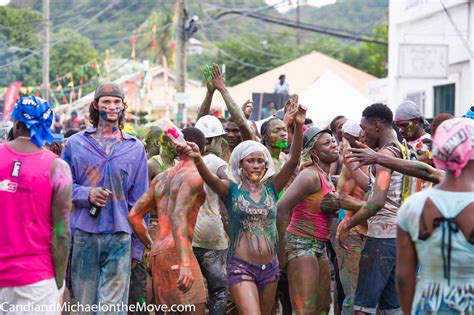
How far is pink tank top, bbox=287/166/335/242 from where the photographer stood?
8.62m

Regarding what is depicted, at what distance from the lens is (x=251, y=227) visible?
8.00 m

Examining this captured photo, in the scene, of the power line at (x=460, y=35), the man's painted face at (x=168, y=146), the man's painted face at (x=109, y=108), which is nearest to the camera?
the man's painted face at (x=109, y=108)

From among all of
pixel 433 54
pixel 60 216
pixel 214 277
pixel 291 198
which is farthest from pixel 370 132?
pixel 433 54

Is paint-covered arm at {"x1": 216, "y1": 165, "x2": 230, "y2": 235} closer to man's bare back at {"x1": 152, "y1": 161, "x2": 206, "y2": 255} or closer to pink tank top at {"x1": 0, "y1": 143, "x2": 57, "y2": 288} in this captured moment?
man's bare back at {"x1": 152, "y1": 161, "x2": 206, "y2": 255}

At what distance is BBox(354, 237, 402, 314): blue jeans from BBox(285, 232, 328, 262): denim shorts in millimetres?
401

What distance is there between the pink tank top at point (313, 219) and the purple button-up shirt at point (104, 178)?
4.88 ft

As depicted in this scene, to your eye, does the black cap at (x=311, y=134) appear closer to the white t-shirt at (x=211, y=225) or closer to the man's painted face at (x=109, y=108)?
the white t-shirt at (x=211, y=225)

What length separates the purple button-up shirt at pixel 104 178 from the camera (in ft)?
25.9

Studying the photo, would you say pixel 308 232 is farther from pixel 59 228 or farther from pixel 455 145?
pixel 455 145

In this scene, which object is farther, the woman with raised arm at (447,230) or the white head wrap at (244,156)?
the white head wrap at (244,156)

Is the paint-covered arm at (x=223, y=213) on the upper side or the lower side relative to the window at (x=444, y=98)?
lower

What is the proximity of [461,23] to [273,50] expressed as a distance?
172 ft

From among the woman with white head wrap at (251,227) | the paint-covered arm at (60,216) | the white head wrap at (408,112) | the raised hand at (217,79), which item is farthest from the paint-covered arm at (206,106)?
the paint-covered arm at (60,216)

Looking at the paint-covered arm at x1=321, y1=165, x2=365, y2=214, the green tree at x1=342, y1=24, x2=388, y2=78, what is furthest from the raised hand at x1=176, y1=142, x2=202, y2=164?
the green tree at x1=342, y1=24, x2=388, y2=78
